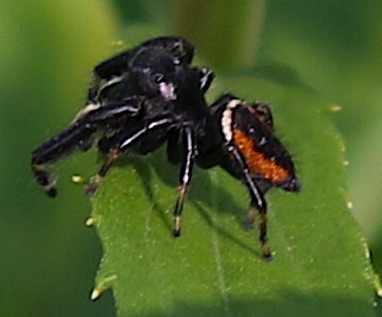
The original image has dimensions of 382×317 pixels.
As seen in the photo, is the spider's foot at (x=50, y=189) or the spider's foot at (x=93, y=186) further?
the spider's foot at (x=50, y=189)

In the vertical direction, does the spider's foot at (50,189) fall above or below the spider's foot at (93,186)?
below

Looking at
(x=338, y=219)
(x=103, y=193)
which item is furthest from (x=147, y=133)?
(x=338, y=219)

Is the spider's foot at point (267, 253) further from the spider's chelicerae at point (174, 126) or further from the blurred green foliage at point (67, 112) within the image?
the blurred green foliage at point (67, 112)

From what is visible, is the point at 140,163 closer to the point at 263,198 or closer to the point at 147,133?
the point at 147,133

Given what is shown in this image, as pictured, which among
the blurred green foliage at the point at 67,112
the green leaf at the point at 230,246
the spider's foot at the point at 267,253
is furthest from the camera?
the blurred green foliage at the point at 67,112

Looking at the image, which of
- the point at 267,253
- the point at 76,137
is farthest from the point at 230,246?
the point at 76,137

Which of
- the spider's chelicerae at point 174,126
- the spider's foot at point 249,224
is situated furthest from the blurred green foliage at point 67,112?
the spider's foot at point 249,224
